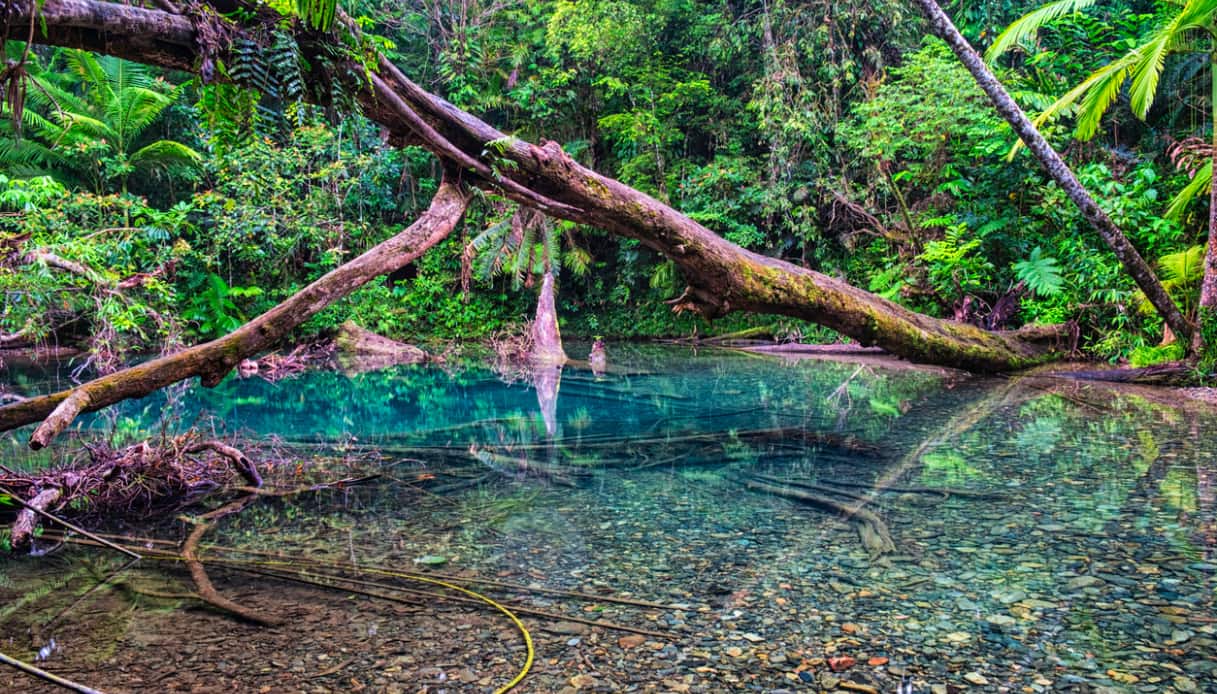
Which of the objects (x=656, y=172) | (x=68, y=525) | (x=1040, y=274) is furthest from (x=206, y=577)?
(x=656, y=172)

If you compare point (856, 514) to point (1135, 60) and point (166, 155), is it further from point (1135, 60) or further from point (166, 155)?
point (166, 155)

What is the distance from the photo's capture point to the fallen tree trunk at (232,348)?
366 centimetres

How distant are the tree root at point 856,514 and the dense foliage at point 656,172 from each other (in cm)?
491

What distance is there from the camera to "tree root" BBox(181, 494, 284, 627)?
2.53 metres

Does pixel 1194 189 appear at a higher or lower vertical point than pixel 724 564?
higher

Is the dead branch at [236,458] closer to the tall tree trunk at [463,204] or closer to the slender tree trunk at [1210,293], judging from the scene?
the tall tree trunk at [463,204]

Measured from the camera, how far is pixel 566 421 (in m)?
6.80

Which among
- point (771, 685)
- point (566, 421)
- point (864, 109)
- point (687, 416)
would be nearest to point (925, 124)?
point (864, 109)

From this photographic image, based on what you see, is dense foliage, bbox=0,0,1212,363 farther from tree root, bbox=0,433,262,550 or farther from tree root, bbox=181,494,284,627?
tree root, bbox=181,494,284,627

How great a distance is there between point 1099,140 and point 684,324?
29.5 ft

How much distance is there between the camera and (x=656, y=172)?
54.6ft

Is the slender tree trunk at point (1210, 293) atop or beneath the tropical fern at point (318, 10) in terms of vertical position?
beneath

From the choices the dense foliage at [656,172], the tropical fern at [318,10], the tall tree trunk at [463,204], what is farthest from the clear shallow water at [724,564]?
the dense foliage at [656,172]

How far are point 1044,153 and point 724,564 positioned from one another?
6.19m
